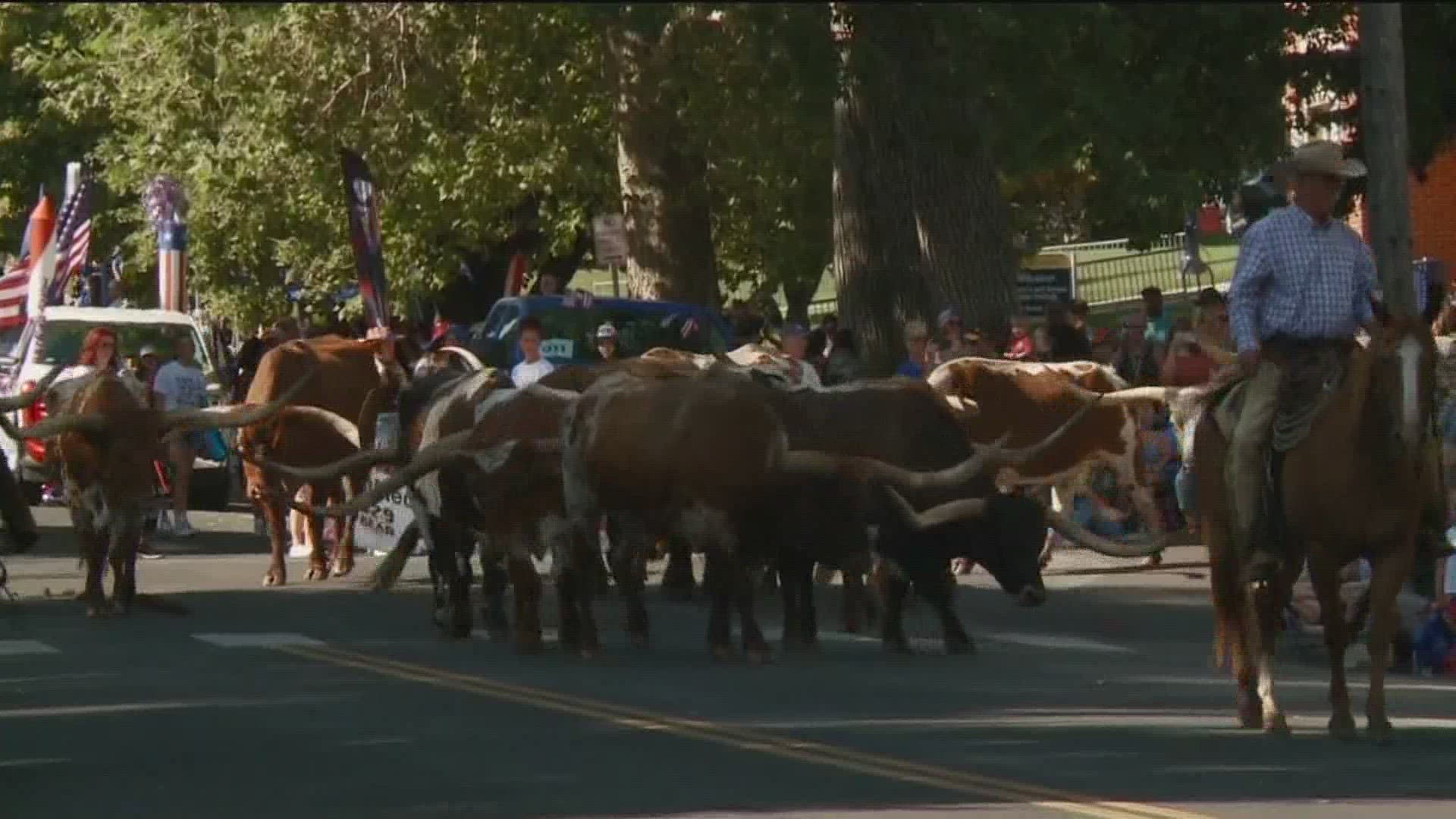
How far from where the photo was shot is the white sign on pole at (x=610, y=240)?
35688mm

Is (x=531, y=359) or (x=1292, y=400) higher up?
(x=531, y=359)

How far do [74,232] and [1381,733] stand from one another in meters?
31.6

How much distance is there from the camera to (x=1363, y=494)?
14.2 meters

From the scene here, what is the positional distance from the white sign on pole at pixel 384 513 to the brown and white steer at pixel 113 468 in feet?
2.64

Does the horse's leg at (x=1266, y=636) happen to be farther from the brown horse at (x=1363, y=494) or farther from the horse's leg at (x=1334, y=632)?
the horse's leg at (x=1334, y=632)

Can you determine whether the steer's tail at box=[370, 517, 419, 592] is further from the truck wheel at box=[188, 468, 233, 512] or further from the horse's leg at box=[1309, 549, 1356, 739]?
the truck wheel at box=[188, 468, 233, 512]

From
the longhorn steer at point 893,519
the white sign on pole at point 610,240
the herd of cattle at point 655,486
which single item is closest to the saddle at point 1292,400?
the herd of cattle at point 655,486

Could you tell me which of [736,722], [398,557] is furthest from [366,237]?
[736,722]

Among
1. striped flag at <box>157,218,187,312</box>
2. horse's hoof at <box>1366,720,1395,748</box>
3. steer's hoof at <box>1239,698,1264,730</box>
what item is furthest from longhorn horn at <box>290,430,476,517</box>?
striped flag at <box>157,218,187,312</box>

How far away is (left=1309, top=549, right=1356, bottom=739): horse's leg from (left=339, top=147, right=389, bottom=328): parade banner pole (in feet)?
52.5

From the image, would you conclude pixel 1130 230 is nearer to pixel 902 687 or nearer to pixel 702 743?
pixel 902 687

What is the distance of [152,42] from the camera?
128 feet

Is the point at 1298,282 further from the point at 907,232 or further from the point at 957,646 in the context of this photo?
the point at 907,232

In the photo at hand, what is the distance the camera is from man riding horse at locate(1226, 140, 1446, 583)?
561 inches
